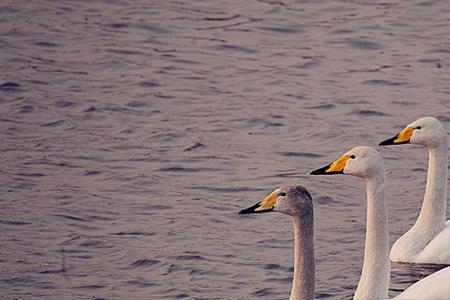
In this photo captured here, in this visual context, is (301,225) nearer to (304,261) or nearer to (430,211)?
(304,261)

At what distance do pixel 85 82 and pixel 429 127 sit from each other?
6343mm

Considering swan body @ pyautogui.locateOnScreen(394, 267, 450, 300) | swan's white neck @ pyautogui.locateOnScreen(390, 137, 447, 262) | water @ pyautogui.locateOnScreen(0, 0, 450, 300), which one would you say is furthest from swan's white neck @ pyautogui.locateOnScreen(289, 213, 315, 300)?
swan's white neck @ pyautogui.locateOnScreen(390, 137, 447, 262)

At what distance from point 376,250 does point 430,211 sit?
188 cm

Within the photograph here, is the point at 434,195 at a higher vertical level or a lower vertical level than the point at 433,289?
lower

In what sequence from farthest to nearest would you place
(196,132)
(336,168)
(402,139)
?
(196,132) < (402,139) < (336,168)

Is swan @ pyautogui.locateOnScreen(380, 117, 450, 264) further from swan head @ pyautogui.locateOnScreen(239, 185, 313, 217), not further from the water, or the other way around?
swan head @ pyautogui.locateOnScreen(239, 185, 313, 217)

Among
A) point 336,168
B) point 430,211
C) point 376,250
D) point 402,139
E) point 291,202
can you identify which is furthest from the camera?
point 430,211

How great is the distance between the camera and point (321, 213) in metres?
12.9

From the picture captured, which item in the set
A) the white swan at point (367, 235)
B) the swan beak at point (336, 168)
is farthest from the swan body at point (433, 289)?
the swan beak at point (336, 168)

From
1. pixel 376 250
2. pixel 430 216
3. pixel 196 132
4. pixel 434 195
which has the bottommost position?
pixel 196 132

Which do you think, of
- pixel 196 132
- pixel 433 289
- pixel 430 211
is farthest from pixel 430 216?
pixel 196 132

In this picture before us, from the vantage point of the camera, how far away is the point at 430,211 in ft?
38.4

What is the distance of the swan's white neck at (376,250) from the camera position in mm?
9867

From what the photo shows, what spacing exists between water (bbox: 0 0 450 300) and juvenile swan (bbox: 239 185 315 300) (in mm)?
1471
